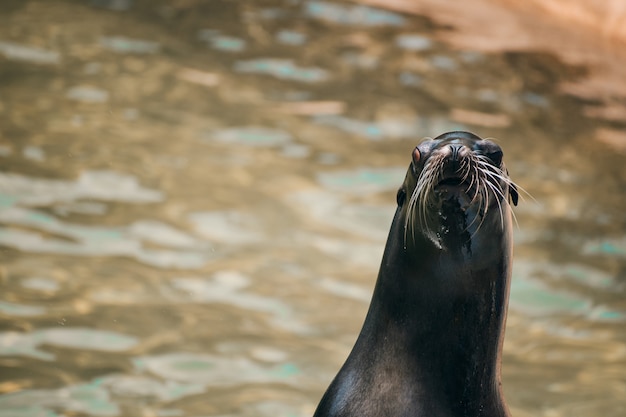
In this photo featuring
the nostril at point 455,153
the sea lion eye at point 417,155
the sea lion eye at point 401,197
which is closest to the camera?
the nostril at point 455,153

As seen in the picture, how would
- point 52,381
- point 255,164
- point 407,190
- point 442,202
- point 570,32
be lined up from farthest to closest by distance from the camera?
1. point 570,32
2. point 255,164
3. point 52,381
4. point 407,190
5. point 442,202

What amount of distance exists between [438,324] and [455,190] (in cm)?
44

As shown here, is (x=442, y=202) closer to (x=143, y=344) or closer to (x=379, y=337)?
(x=379, y=337)

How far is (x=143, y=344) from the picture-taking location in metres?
4.99

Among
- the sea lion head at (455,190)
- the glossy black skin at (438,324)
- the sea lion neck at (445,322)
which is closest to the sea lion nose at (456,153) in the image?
the sea lion head at (455,190)

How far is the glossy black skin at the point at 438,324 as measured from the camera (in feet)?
9.62

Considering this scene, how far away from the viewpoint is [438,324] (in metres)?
3.01

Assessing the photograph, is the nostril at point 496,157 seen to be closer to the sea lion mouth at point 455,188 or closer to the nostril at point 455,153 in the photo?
the sea lion mouth at point 455,188

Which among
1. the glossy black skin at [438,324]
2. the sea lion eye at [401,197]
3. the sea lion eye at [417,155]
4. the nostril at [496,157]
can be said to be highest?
the nostril at [496,157]

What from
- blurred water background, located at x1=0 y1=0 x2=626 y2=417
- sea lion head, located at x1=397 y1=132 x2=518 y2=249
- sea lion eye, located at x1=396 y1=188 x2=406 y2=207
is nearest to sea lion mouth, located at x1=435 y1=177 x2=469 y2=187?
sea lion head, located at x1=397 y1=132 x2=518 y2=249

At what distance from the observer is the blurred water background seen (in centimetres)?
495

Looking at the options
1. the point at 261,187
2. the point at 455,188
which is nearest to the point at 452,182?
the point at 455,188

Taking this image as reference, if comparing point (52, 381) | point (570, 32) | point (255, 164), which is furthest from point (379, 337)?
point (570, 32)

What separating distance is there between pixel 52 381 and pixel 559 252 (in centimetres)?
336
